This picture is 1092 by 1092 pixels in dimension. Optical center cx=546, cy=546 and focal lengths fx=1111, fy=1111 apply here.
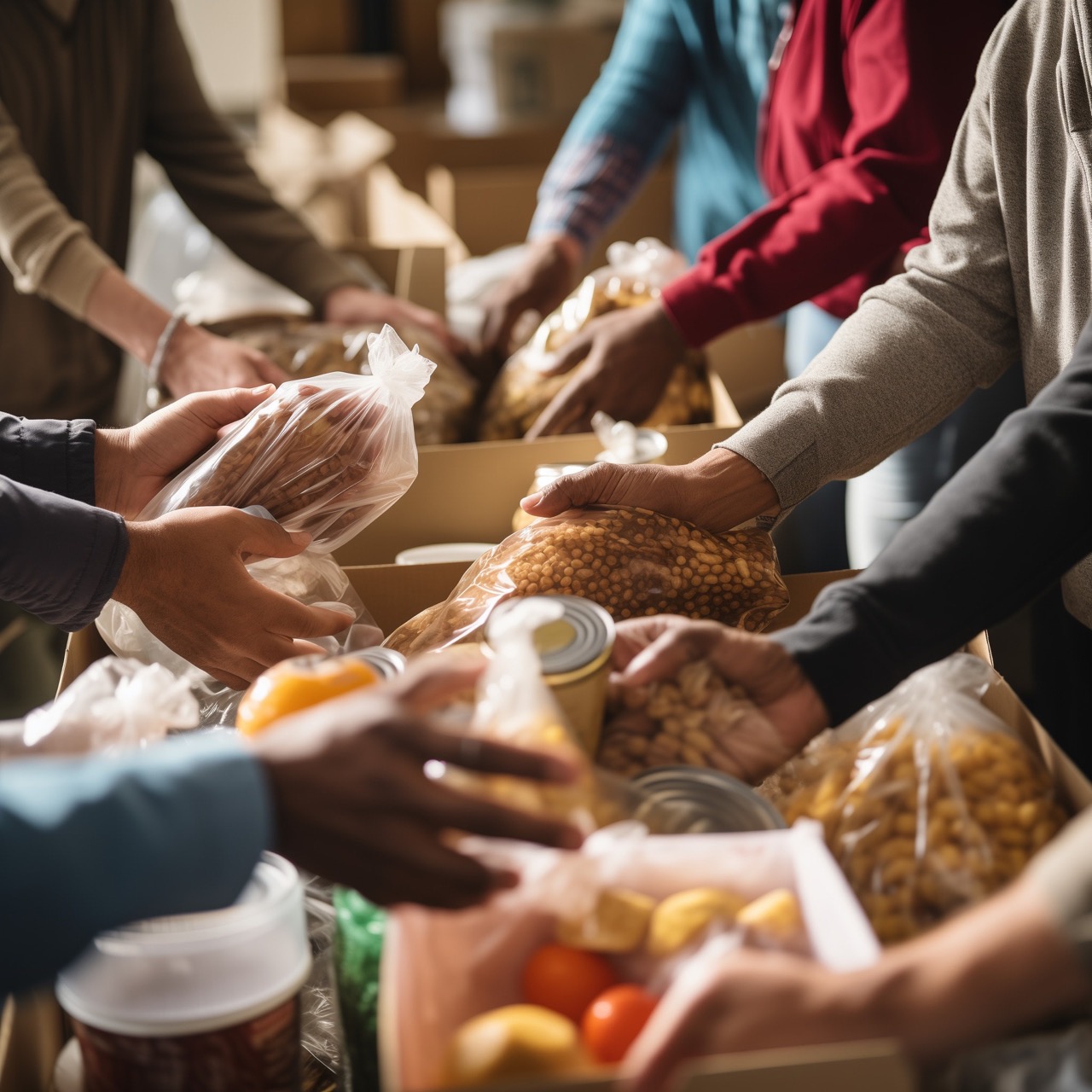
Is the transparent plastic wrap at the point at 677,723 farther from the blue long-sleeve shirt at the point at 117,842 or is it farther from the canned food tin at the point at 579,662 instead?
the blue long-sleeve shirt at the point at 117,842

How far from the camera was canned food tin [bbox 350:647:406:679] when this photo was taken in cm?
81

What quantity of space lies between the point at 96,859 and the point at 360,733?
0.14 m

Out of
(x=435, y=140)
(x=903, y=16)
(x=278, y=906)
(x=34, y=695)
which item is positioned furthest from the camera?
(x=435, y=140)

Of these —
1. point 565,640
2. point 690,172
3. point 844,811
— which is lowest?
point 844,811

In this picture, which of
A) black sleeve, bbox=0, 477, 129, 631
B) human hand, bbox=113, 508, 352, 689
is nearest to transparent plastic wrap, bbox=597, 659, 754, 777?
human hand, bbox=113, 508, 352, 689

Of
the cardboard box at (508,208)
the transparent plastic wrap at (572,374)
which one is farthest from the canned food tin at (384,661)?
the cardboard box at (508,208)

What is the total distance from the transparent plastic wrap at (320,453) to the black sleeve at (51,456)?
7 centimetres

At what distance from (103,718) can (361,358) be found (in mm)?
911

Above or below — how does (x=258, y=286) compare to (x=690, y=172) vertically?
below

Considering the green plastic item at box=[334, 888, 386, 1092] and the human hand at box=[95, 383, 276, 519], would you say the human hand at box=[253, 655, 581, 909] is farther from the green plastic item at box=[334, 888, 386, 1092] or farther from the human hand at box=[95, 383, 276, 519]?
the human hand at box=[95, 383, 276, 519]

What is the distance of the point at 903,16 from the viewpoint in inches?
52.7

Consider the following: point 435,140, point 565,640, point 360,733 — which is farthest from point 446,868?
point 435,140

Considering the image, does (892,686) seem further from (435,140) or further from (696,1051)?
(435,140)

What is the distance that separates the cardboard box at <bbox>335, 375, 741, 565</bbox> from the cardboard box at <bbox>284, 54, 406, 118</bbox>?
8.19ft
